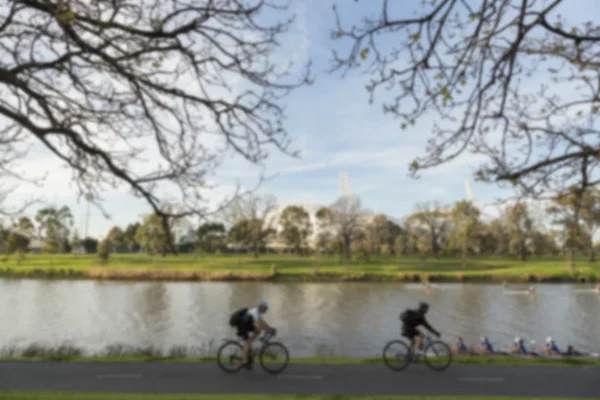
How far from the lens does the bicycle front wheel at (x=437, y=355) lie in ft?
33.0

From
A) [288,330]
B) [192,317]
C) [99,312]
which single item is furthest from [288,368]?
[99,312]

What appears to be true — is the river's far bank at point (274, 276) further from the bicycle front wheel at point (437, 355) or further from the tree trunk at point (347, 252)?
the bicycle front wheel at point (437, 355)

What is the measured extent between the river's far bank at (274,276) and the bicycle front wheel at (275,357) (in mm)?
43597

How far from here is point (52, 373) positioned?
30.5 ft

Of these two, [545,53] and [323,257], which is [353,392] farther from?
[323,257]

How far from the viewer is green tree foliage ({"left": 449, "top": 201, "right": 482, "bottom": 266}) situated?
69688 mm

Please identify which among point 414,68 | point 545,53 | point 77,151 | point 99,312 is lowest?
point 99,312

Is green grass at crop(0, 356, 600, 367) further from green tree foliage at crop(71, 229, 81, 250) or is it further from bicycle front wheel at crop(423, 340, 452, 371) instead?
green tree foliage at crop(71, 229, 81, 250)

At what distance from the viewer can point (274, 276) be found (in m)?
54.4

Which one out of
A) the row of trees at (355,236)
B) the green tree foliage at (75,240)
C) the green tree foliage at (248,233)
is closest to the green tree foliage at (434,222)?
the row of trees at (355,236)

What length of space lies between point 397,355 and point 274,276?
44933 millimetres

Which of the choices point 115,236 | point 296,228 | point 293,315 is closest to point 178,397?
point 293,315

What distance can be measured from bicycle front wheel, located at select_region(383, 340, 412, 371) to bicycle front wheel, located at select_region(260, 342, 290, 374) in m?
2.08

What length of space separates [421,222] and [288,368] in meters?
83.2
